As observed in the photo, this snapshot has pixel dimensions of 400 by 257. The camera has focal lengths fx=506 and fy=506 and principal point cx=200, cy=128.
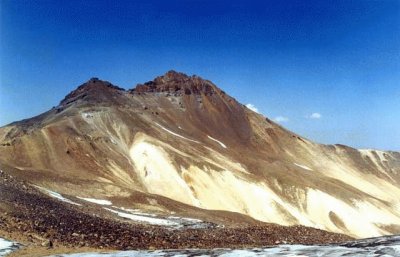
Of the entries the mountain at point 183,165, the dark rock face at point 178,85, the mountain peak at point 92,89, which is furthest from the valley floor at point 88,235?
the dark rock face at point 178,85

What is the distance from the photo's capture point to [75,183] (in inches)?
1938

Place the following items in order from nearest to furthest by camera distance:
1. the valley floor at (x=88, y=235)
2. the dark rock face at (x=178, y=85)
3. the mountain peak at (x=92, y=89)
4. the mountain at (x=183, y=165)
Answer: the valley floor at (x=88, y=235) → the mountain at (x=183, y=165) → the mountain peak at (x=92, y=89) → the dark rock face at (x=178, y=85)

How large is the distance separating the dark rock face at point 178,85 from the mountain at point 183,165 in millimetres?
3049

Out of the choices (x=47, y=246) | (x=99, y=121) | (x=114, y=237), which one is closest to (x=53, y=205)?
(x=114, y=237)

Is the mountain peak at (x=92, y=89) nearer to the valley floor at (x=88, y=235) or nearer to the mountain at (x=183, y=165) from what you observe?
the mountain at (x=183, y=165)

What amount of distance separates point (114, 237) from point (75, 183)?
2851 centimetres

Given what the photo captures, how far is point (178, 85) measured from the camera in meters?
126

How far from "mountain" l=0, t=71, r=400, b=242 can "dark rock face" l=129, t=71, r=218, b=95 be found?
3.05 metres

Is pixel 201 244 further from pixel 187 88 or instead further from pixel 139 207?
pixel 187 88

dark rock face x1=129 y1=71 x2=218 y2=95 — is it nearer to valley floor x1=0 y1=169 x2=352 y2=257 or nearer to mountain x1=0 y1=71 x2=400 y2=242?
mountain x1=0 y1=71 x2=400 y2=242

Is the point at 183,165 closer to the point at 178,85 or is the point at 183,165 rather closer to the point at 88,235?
the point at 178,85

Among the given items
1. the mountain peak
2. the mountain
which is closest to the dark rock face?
the mountain

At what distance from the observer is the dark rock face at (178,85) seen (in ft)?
411

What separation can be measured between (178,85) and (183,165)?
172ft
